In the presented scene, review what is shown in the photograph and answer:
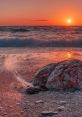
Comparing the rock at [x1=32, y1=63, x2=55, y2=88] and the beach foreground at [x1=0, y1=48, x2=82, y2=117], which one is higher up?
the rock at [x1=32, y1=63, x2=55, y2=88]

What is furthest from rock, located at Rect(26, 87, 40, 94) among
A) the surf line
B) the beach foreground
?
the surf line

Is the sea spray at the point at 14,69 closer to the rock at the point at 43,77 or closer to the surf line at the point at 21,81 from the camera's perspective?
the surf line at the point at 21,81

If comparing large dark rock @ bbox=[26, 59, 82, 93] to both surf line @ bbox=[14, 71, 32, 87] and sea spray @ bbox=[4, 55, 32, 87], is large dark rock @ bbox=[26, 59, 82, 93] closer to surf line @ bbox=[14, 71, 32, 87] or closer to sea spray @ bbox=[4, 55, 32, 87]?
surf line @ bbox=[14, 71, 32, 87]

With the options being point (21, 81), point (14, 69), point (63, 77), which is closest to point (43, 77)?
point (63, 77)

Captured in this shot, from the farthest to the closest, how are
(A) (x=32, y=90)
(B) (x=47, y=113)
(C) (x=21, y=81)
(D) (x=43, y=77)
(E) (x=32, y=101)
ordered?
(C) (x=21, y=81) → (D) (x=43, y=77) → (A) (x=32, y=90) → (E) (x=32, y=101) → (B) (x=47, y=113)

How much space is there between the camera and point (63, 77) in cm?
807

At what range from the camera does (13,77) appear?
9.72 metres

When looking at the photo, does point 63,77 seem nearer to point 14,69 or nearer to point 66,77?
point 66,77

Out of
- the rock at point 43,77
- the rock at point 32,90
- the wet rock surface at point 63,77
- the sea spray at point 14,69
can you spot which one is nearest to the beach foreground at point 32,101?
the sea spray at point 14,69

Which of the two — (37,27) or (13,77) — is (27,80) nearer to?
(13,77)

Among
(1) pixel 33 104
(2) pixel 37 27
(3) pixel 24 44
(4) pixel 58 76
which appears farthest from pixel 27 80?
(2) pixel 37 27

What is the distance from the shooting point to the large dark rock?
7.95 metres

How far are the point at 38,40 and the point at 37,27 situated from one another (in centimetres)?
1084

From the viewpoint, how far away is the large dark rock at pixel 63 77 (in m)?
7.95
